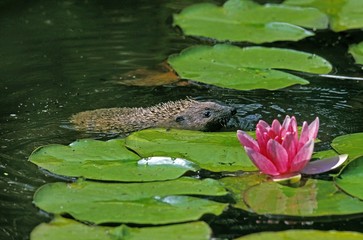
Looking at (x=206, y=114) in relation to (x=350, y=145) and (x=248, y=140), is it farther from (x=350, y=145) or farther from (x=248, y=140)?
(x=248, y=140)

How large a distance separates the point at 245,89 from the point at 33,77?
177 centimetres

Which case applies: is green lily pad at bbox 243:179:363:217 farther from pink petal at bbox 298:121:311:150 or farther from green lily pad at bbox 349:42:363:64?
green lily pad at bbox 349:42:363:64

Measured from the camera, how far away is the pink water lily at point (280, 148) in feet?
13.6

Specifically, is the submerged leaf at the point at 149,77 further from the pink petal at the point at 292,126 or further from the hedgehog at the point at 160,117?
the pink petal at the point at 292,126

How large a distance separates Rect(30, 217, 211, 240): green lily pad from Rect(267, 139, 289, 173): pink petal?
67cm

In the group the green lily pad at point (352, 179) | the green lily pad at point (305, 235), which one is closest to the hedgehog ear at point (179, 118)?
the green lily pad at point (352, 179)

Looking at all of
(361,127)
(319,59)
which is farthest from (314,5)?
(361,127)

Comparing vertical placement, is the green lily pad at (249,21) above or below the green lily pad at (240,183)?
above

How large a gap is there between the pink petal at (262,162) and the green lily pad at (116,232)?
0.62 meters

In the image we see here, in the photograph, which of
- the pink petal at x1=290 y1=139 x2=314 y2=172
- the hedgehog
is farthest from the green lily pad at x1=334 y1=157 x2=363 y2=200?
the hedgehog

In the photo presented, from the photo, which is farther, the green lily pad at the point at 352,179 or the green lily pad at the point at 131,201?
the green lily pad at the point at 352,179

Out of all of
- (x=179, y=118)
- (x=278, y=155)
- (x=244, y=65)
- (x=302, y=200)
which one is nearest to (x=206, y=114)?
(x=179, y=118)

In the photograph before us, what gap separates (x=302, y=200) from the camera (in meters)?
3.96

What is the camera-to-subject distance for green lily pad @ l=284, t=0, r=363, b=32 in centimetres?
714
